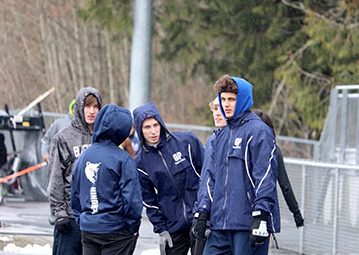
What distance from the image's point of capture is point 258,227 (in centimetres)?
761

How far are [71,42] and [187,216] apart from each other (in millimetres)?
24395

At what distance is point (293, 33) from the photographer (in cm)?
2080

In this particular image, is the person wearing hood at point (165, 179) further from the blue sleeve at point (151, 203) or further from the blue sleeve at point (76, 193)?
the blue sleeve at point (76, 193)

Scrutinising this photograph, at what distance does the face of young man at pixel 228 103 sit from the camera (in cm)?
801

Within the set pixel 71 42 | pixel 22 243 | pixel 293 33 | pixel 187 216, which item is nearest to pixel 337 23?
pixel 293 33

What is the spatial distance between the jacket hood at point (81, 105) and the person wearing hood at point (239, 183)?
4.27 ft

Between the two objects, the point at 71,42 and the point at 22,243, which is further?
the point at 71,42

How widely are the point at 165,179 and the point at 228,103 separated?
3.32 feet

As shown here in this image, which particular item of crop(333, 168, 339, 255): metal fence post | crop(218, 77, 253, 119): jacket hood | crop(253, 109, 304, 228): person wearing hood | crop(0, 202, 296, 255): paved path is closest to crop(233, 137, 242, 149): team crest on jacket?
crop(218, 77, 253, 119): jacket hood

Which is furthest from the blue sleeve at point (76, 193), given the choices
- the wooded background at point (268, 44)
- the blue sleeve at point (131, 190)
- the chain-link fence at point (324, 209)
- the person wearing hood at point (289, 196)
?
the wooded background at point (268, 44)

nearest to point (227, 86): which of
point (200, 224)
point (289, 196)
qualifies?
point (200, 224)

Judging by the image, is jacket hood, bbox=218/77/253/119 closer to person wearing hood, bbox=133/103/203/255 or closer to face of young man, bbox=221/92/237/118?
face of young man, bbox=221/92/237/118

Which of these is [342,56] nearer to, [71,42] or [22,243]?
[22,243]

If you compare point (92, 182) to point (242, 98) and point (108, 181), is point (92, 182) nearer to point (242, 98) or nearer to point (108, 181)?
point (108, 181)
